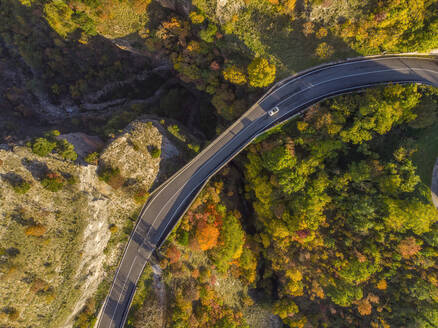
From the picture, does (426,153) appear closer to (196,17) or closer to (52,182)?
(196,17)

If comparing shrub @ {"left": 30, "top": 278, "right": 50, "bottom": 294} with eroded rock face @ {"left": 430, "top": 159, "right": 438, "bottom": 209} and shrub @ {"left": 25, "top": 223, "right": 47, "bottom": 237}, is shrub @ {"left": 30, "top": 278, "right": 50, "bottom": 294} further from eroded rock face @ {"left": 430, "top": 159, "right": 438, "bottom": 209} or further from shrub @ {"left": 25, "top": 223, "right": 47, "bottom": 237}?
eroded rock face @ {"left": 430, "top": 159, "right": 438, "bottom": 209}

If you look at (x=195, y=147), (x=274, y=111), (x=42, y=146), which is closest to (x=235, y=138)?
(x=195, y=147)

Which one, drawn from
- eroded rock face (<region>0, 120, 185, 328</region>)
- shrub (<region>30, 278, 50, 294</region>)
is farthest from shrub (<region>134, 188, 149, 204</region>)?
shrub (<region>30, 278, 50, 294</region>)

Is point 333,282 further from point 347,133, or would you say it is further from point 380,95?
point 380,95

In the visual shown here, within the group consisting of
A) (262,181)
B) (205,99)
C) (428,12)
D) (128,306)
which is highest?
(205,99)

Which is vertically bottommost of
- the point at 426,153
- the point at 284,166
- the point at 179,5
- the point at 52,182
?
the point at 52,182

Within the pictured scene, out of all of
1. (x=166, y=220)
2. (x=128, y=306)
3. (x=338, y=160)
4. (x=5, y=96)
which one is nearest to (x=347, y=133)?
(x=338, y=160)
